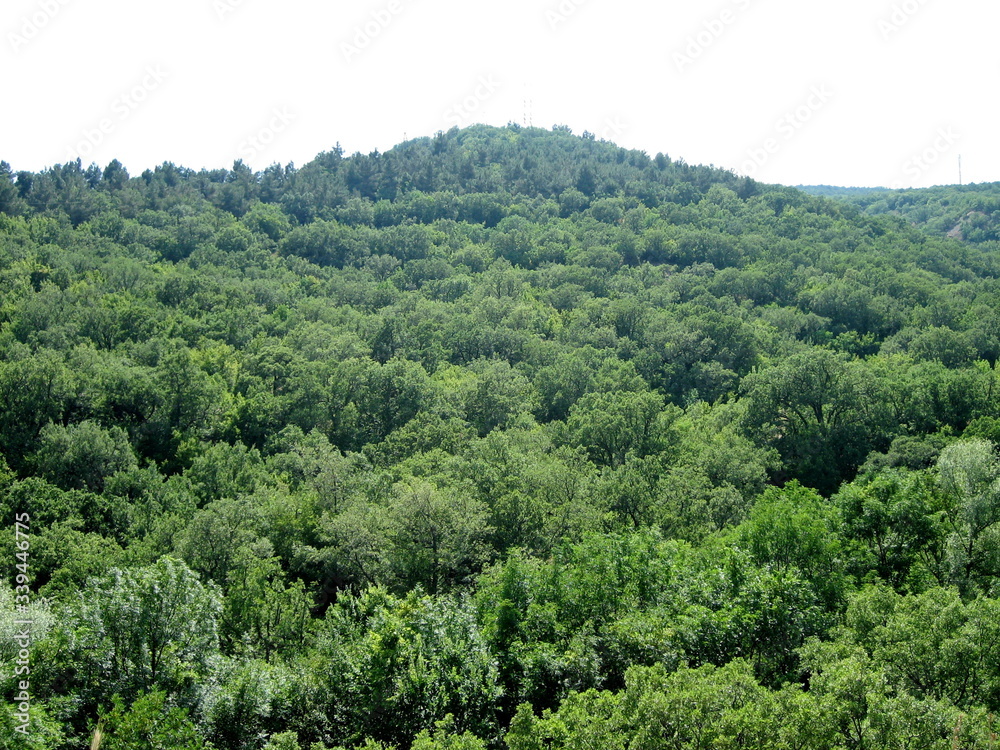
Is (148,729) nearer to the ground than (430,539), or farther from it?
A: nearer to the ground

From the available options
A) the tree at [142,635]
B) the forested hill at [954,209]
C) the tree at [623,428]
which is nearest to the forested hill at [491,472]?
the tree at [142,635]

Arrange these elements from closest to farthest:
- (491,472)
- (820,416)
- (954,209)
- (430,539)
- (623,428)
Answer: (430,539)
(491,472)
(623,428)
(820,416)
(954,209)

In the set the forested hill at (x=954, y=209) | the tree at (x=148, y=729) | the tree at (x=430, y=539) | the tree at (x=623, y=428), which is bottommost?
the tree at (x=148, y=729)

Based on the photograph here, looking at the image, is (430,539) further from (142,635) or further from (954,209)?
(954,209)

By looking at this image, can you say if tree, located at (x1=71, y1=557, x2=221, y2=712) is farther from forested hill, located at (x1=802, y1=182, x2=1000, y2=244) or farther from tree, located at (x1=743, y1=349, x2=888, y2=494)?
forested hill, located at (x1=802, y1=182, x2=1000, y2=244)

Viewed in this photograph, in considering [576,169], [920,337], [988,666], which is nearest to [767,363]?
[920,337]

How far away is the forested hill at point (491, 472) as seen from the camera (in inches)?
805

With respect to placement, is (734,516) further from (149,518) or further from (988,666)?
(149,518)

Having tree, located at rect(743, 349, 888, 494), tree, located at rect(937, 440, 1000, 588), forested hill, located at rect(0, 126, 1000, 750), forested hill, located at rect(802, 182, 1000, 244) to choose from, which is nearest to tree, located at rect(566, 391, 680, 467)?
forested hill, located at rect(0, 126, 1000, 750)

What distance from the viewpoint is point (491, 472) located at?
40906 millimetres

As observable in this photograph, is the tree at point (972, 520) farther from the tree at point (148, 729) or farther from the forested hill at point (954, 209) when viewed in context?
the forested hill at point (954, 209)

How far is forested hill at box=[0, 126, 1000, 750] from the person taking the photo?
805 inches

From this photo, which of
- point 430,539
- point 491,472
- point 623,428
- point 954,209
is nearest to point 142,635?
point 430,539

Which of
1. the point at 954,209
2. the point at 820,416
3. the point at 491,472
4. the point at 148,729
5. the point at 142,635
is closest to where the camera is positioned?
the point at 148,729
